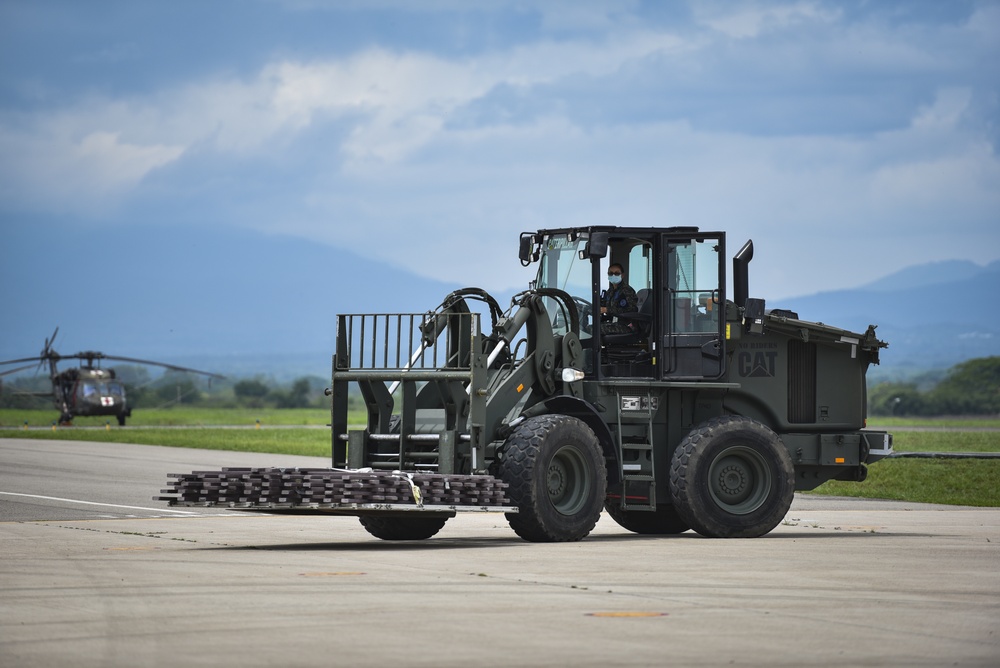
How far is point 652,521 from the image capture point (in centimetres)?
2106

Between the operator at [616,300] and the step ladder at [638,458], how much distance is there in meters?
0.86

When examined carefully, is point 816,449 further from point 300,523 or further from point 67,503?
point 67,503

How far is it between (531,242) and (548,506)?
3788 millimetres

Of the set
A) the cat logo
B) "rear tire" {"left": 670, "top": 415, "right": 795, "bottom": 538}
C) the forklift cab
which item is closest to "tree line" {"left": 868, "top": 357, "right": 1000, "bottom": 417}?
the cat logo

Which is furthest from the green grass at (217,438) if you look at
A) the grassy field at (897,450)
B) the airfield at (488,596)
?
the airfield at (488,596)

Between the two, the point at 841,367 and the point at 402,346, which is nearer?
the point at 402,346

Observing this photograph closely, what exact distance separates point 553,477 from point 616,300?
8.55 ft

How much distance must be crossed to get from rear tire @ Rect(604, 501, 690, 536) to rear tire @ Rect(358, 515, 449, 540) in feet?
8.15

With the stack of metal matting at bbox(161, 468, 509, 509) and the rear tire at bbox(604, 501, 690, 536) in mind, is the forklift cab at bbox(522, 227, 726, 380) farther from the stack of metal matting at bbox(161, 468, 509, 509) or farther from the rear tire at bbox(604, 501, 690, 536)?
the stack of metal matting at bbox(161, 468, 509, 509)

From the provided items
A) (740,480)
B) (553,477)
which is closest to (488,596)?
(553,477)

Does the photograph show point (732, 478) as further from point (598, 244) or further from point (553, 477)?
point (598, 244)

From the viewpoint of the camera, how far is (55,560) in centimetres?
1605

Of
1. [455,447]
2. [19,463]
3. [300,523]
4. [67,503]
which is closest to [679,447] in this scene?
[455,447]

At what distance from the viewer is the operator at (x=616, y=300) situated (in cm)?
1992
